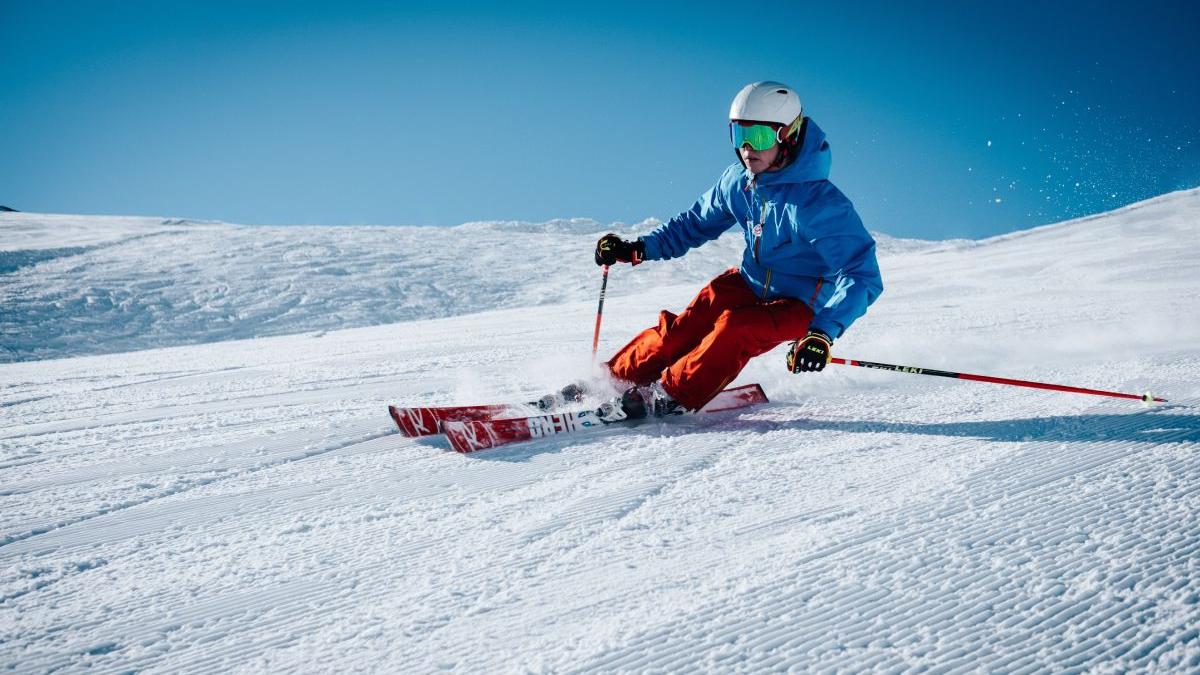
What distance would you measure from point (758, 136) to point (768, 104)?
16cm

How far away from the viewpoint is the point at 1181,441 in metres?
2.11

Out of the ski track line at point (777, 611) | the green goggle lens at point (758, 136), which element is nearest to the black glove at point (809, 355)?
the ski track line at point (777, 611)

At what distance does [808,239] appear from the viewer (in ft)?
10.1

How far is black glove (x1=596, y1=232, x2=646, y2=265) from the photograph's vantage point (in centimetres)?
413

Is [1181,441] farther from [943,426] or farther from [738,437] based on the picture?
[738,437]

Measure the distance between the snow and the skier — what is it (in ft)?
0.87

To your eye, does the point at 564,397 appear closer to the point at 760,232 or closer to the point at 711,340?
the point at 711,340

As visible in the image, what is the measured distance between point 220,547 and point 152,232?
28471 mm

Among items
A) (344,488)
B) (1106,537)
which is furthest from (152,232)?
(1106,537)

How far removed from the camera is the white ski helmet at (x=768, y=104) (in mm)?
3043

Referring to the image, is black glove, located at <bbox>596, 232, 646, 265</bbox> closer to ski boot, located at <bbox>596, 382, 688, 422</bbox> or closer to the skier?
the skier

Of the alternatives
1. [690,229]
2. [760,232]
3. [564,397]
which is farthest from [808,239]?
[564,397]

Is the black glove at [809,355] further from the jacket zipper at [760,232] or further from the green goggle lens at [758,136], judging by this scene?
the green goggle lens at [758,136]

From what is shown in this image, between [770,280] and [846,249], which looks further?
[770,280]
